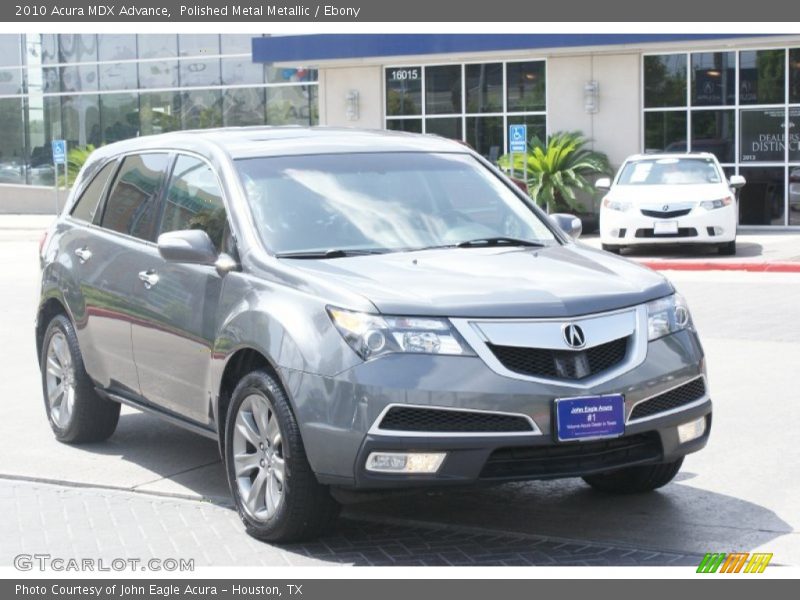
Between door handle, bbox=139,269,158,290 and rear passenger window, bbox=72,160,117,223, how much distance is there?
1.21m

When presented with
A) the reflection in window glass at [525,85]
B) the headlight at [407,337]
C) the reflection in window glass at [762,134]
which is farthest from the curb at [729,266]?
the headlight at [407,337]

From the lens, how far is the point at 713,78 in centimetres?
2945

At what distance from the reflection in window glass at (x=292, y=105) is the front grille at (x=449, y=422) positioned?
39.5 meters

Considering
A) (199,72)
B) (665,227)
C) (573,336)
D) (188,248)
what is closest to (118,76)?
(199,72)

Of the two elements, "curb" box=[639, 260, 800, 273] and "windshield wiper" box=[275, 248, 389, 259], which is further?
"curb" box=[639, 260, 800, 273]

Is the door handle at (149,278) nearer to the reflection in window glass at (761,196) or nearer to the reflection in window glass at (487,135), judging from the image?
the reflection in window glass at (761,196)

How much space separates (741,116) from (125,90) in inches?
1029

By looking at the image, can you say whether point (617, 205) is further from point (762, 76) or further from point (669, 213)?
point (762, 76)

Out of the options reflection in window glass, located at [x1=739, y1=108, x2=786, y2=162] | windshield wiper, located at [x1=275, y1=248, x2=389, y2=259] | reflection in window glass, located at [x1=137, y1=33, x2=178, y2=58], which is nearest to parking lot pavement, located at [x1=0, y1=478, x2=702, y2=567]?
windshield wiper, located at [x1=275, y1=248, x2=389, y2=259]

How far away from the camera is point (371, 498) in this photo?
6883 mm

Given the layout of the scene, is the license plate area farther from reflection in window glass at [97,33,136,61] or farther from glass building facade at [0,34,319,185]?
reflection in window glass at [97,33,136,61]

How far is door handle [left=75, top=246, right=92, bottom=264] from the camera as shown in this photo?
317 inches
